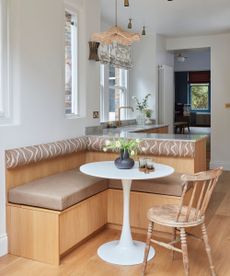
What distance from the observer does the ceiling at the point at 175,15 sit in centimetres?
468

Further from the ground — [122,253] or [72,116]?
[72,116]

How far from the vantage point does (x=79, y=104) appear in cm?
414

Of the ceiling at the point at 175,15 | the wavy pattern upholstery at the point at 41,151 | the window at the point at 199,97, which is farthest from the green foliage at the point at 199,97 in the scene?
the wavy pattern upholstery at the point at 41,151

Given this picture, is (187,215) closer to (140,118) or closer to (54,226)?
(54,226)

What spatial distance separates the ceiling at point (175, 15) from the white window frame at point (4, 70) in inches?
79.4

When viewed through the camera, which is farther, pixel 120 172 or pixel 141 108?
pixel 141 108

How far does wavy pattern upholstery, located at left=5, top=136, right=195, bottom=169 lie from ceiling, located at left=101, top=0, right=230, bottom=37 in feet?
6.60

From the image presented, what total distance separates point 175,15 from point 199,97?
1081cm

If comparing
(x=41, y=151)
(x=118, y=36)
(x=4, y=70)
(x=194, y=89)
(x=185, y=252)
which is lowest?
(x=185, y=252)

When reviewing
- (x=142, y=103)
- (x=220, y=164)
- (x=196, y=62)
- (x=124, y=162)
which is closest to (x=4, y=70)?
(x=124, y=162)

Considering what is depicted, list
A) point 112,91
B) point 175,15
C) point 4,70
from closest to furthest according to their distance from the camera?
point 4,70 → point 175,15 → point 112,91

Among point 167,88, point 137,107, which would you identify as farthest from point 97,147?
point 167,88

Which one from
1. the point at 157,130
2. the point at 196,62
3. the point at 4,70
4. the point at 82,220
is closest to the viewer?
the point at 4,70

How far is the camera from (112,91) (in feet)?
20.1
